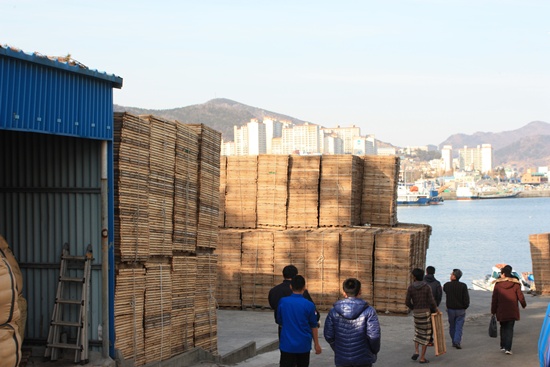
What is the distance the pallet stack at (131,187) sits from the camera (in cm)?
1116

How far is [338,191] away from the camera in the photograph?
2159 centimetres

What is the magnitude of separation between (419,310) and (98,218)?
19.4ft

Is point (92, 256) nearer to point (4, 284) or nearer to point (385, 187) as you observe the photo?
point (4, 284)

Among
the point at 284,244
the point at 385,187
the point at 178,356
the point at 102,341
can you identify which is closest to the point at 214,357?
the point at 178,356

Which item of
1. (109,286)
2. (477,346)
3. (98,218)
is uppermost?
(98,218)

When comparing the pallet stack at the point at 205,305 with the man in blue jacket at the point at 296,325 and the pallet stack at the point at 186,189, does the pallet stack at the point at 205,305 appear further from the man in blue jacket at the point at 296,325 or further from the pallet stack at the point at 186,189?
the man in blue jacket at the point at 296,325

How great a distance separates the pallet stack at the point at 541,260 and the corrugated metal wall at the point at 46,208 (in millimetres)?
17281

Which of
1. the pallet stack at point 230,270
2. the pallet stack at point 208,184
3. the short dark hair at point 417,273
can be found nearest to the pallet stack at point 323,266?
the pallet stack at point 230,270

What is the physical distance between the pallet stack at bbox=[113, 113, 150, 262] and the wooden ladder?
59cm

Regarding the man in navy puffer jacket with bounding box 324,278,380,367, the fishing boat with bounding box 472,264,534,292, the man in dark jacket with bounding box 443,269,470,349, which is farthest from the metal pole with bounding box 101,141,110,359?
the fishing boat with bounding box 472,264,534,292

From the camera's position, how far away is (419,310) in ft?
45.5

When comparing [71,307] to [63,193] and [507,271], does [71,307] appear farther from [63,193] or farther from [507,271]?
[507,271]

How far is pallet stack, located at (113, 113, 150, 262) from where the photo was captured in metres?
11.2

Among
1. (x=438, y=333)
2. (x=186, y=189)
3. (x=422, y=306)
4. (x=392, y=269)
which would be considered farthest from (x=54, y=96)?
Result: (x=392, y=269)
